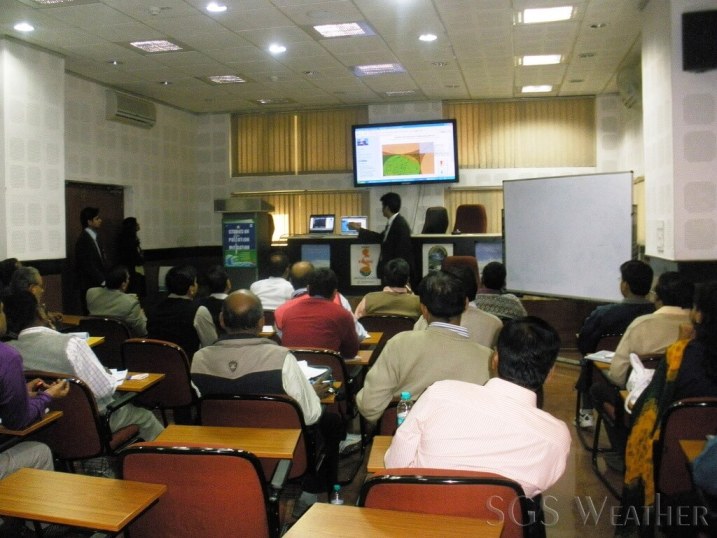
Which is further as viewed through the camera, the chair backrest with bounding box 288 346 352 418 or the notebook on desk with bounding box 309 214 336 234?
the notebook on desk with bounding box 309 214 336 234

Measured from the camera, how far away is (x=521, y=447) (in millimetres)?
1619

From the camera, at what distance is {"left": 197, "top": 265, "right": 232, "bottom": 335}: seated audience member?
4242 millimetres

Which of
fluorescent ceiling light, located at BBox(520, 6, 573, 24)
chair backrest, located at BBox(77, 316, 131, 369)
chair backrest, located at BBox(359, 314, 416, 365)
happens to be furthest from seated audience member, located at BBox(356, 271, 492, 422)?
fluorescent ceiling light, located at BBox(520, 6, 573, 24)

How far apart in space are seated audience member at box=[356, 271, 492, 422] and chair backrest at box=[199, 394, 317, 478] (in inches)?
12.1

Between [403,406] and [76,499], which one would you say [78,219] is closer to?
[403,406]

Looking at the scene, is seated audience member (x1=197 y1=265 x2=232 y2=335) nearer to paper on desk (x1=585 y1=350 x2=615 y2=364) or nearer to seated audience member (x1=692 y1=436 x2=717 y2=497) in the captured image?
paper on desk (x1=585 y1=350 x2=615 y2=364)

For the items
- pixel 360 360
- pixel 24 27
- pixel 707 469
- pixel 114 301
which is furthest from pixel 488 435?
pixel 24 27

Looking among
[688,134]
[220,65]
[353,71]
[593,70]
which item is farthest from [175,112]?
[688,134]

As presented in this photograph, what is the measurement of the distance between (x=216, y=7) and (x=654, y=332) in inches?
181

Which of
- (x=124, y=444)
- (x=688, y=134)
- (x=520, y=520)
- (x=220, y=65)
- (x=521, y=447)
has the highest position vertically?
(x=220, y=65)

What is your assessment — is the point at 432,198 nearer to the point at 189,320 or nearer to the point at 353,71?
the point at 353,71

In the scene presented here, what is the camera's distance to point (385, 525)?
4.92 ft

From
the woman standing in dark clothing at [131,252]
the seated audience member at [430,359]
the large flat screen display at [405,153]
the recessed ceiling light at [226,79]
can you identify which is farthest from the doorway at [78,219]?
the seated audience member at [430,359]

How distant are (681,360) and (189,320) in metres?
2.83
